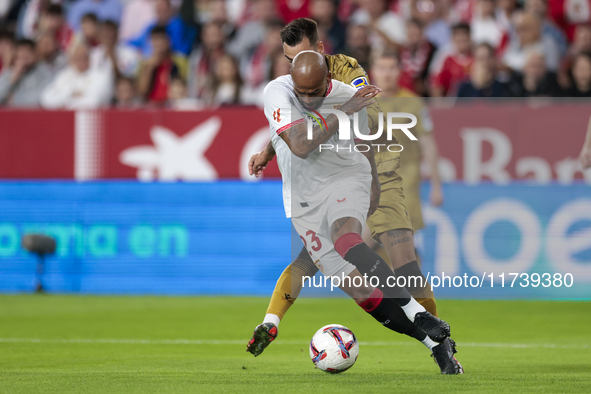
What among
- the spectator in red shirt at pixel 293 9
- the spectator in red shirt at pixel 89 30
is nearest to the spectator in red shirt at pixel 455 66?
the spectator in red shirt at pixel 293 9

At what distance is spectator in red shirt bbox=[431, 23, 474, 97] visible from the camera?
10.9m

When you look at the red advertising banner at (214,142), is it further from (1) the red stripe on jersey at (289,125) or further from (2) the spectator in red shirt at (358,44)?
(1) the red stripe on jersey at (289,125)

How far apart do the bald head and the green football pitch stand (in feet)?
5.39

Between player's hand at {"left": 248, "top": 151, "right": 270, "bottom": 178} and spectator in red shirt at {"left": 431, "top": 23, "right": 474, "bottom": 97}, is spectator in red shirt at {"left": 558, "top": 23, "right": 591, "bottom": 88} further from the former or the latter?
player's hand at {"left": 248, "top": 151, "right": 270, "bottom": 178}

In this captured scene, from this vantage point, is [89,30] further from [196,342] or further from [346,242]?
[346,242]

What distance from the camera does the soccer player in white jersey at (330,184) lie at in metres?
4.64

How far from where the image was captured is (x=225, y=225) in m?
10.2

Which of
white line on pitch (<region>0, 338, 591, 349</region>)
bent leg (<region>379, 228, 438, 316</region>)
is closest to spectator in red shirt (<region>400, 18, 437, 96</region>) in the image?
white line on pitch (<region>0, 338, 591, 349</region>)

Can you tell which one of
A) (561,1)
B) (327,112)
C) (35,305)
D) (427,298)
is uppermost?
(561,1)

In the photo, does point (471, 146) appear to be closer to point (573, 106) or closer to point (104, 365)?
point (573, 106)

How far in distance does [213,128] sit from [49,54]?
393 centimetres

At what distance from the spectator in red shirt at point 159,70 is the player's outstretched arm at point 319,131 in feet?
23.6

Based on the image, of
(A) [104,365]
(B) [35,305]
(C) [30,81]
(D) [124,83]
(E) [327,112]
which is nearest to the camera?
(E) [327,112]

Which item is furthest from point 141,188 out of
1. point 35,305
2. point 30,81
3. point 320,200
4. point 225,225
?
point 320,200
